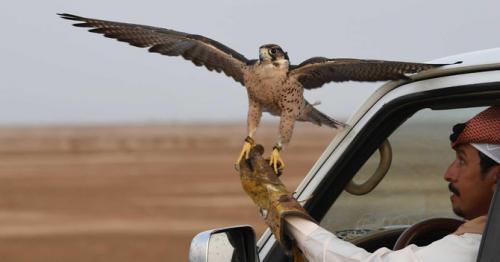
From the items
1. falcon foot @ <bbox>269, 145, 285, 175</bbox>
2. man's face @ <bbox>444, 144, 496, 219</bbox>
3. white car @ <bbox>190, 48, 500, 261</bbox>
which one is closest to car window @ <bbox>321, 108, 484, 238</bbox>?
white car @ <bbox>190, 48, 500, 261</bbox>

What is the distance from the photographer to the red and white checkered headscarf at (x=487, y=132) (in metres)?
2.09

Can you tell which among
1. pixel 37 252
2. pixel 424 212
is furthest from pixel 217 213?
pixel 424 212

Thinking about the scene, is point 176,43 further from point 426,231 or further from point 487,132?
point 426,231

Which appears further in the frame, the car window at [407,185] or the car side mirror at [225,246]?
the car window at [407,185]

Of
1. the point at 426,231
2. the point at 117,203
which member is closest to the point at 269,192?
the point at 426,231

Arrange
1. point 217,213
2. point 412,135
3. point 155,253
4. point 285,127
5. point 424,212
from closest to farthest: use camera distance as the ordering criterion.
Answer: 1. point 285,127
2. point 412,135
3. point 424,212
4. point 155,253
5. point 217,213

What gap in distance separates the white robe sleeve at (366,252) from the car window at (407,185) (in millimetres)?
639

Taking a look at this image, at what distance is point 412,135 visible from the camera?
9.22ft

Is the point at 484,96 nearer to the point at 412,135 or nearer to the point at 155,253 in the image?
the point at 412,135

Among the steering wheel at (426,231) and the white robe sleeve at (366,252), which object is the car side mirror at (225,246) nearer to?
the white robe sleeve at (366,252)

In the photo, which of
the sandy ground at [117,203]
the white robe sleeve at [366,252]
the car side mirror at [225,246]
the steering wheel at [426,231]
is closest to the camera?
the white robe sleeve at [366,252]

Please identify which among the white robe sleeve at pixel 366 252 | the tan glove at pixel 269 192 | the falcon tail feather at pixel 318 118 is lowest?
the white robe sleeve at pixel 366 252

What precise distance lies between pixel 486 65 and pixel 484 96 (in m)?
0.12

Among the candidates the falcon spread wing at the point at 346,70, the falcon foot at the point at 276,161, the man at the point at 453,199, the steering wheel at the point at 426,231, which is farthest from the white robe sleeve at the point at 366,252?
the steering wheel at the point at 426,231
